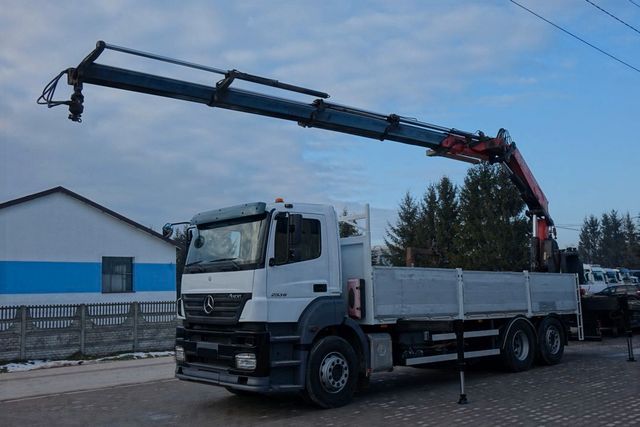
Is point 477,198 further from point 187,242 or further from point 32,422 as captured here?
point 32,422

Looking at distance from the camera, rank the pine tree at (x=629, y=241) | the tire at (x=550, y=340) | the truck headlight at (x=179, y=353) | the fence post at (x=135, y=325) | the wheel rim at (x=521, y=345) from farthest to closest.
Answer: the pine tree at (x=629, y=241) → the fence post at (x=135, y=325) → the tire at (x=550, y=340) → the wheel rim at (x=521, y=345) → the truck headlight at (x=179, y=353)

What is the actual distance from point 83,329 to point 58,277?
905 centimetres

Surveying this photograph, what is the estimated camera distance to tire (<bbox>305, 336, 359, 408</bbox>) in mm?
8727

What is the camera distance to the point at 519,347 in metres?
12.7

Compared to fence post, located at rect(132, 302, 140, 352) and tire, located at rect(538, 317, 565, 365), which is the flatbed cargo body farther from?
fence post, located at rect(132, 302, 140, 352)

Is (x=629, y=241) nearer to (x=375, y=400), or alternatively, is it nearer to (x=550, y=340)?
(x=550, y=340)

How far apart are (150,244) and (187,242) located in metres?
17.9

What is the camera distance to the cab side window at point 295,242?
8.77 metres

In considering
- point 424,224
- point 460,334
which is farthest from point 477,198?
point 460,334

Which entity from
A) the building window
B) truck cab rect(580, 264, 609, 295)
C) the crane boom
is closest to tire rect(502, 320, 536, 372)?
the crane boom

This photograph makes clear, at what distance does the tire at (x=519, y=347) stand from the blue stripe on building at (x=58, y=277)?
18.2m

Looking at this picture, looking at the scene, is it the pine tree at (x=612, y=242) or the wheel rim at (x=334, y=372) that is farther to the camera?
the pine tree at (x=612, y=242)

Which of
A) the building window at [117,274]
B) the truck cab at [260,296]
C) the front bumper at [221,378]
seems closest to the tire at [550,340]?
the truck cab at [260,296]

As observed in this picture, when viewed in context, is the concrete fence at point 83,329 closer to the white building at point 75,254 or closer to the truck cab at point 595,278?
the white building at point 75,254
